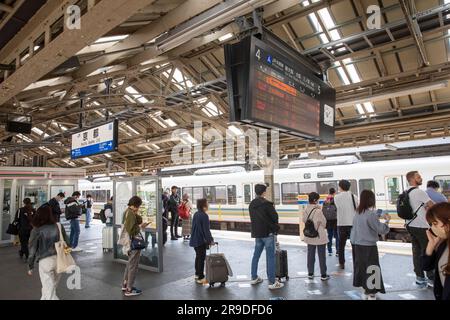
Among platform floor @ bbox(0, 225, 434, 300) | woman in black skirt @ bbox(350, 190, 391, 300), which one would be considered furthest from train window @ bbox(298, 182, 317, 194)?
woman in black skirt @ bbox(350, 190, 391, 300)

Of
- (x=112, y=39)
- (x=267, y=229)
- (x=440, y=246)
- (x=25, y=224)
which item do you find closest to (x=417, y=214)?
(x=267, y=229)

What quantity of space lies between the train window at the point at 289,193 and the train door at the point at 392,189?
3.18 m

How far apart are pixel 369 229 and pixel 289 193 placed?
8.53 m

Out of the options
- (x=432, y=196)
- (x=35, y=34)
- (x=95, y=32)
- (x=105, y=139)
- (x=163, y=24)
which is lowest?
(x=432, y=196)

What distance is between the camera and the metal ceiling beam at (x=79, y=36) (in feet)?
9.87

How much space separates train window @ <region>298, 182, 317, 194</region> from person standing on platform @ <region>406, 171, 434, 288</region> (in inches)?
285

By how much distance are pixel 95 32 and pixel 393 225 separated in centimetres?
992

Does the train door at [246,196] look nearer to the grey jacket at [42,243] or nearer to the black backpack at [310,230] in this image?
the black backpack at [310,230]

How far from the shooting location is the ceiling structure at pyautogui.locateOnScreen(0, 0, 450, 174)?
12.5 ft

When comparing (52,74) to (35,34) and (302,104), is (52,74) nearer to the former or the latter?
(35,34)

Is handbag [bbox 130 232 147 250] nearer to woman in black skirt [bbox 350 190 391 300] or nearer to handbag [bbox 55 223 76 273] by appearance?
handbag [bbox 55 223 76 273]

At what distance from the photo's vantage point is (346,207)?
6.00 metres
